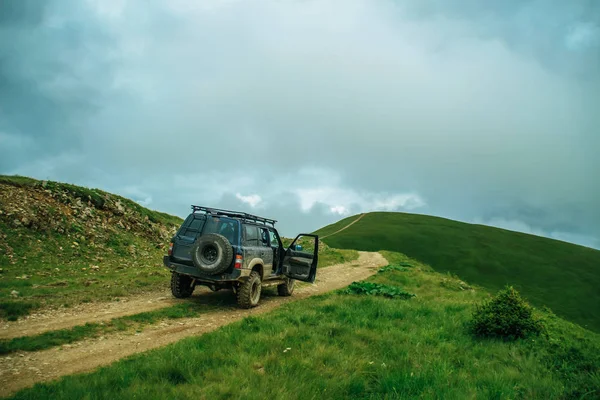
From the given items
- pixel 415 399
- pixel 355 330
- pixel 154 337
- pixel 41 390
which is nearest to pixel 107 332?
pixel 154 337

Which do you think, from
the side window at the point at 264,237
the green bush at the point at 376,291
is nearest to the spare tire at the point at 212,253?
the side window at the point at 264,237

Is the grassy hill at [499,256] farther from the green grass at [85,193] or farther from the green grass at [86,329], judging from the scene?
the green grass at [86,329]

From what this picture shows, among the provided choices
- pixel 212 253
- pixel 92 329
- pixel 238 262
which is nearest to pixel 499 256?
pixel 238 262

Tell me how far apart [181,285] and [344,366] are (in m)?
7.89

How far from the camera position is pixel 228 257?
439 inches

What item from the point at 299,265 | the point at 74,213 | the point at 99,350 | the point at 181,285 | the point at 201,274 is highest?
the point at 74,213

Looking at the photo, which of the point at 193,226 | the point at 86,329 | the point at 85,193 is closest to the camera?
the point at 86,329

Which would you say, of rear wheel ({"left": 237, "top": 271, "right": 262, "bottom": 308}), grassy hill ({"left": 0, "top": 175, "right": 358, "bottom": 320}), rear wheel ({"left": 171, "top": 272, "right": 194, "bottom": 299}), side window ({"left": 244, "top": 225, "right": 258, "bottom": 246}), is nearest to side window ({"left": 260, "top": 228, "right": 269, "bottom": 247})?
side window ({"left": 244, "top": 225, "right": 258, "bottom": 246})

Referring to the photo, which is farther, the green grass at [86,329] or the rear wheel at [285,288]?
the rear wheel at [285,288]

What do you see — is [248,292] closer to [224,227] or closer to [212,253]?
[212,253]

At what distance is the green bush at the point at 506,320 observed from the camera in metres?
8.62

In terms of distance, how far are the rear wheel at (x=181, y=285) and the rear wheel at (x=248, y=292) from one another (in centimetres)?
170

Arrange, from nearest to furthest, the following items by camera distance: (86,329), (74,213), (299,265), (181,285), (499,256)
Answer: (86,329), (181,285), (299,265), (74,213), (499,256)

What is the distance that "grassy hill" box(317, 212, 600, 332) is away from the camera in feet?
220
